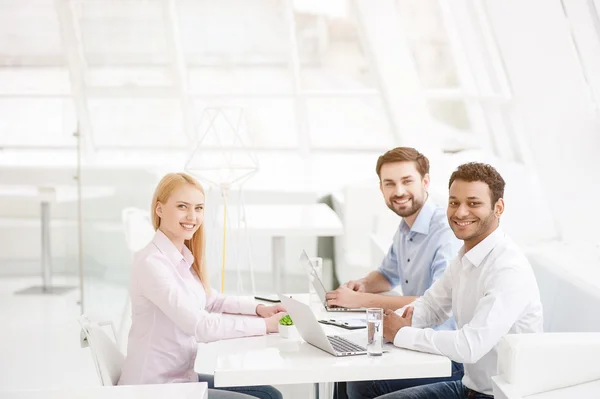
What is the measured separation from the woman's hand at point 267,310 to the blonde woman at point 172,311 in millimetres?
139

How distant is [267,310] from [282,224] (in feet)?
6.95

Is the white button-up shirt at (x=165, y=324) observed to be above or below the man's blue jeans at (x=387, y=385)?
above

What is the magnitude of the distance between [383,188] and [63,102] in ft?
9.15

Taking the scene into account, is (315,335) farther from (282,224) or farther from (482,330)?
(282,224)

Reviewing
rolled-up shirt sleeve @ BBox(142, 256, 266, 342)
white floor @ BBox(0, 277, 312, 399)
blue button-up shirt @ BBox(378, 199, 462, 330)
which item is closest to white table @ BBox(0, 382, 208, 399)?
rolled-up shirt sleeve @ BBox(142, 256, 266, 342)

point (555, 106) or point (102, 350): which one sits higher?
point (555, 106)

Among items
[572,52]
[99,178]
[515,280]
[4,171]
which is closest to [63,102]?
[99,178]

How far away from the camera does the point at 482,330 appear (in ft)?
8.47

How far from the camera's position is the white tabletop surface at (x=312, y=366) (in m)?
2.43

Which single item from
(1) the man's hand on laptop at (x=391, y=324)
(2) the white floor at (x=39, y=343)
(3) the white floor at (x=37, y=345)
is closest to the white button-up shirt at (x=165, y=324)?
(1) the man's hand on laptop at (x=391, y=324)

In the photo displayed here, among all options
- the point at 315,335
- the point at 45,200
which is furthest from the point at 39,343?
the point at 315,335

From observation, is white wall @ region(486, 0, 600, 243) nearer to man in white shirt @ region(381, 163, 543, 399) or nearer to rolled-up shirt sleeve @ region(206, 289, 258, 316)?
man in white shirt @ region(381, 163, 543, 399)

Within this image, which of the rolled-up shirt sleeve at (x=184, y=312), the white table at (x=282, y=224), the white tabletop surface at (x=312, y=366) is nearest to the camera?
the white tabletop surface at (x=312, y=366)

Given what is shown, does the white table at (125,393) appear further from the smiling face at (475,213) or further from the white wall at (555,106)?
the white wall at (555,106)
